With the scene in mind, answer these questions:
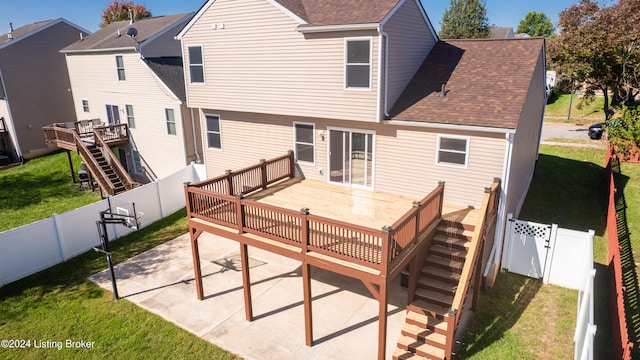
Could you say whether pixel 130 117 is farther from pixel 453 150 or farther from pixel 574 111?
pixel 574 111

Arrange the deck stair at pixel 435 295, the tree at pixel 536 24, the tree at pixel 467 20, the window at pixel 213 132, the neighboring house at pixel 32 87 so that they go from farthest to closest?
1. the tree at pixel 536 24
2. the tree at pixel 467 20
3. the neighboring house at pixel 32 87
4. the window at pixel 213 132
5. the deck stair at pixel 435 295

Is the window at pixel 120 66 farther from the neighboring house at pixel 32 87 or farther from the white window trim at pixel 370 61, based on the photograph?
the white window trim at pixel 370 61

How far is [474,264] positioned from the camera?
9328 mm

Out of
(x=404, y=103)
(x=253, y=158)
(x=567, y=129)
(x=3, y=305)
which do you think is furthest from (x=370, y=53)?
(x=567, y=129)

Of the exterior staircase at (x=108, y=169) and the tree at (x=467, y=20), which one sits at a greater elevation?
the tree at (x=467, y=20)

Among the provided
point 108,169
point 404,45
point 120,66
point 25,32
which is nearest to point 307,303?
point 404,45

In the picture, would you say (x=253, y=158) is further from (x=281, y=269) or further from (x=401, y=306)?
(x=401, y=306)

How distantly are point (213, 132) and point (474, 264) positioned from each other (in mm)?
11565

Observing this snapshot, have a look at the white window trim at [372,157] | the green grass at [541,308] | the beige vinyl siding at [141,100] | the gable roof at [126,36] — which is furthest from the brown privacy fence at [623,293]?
the gable roof at [126,36]

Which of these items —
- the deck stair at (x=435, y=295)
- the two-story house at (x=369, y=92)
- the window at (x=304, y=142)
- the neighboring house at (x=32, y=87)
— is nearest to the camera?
the deck stair at (x=435, y=295)

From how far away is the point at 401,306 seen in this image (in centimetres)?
1078

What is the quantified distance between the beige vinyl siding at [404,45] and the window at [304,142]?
3122mm

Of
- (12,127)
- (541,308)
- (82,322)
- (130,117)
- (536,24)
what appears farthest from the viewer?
(536,24)

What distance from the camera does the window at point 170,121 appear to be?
20836mm
